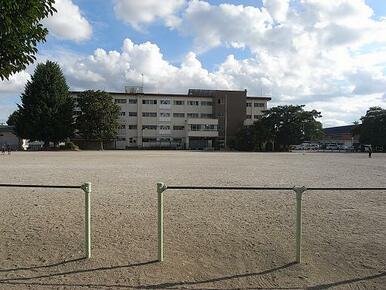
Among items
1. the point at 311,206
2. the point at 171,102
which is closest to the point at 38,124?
the point at 171,102

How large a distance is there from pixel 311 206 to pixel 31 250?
7283 millimetres

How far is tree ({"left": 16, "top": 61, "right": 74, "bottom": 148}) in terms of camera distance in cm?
7925

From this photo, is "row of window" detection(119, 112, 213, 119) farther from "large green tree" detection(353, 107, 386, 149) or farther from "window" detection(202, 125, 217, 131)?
"large green tree" detection(353, 107, 386, 149)

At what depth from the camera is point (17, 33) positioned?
214 inches

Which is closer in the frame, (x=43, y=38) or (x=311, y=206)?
(x=43, y=38)

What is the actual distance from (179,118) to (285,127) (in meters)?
32.0

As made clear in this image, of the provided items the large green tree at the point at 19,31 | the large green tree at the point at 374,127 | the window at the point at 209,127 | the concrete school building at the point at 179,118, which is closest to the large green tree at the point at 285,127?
the large green tree at the point at 374,127

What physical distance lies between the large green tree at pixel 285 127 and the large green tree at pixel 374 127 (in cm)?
1007

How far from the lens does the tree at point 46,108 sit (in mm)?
79250

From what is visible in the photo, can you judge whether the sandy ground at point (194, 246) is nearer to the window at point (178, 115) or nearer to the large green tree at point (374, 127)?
the large green tree at point (374, 127)

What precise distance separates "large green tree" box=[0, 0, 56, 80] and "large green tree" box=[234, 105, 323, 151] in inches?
3432

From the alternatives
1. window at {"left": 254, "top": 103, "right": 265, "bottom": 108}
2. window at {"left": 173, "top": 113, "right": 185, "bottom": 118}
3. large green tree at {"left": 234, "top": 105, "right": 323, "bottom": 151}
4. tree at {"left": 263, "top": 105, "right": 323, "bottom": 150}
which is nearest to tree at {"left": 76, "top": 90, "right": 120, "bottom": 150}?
window at {"left": 173, "top": 113, "right": 185, "bottom": 118}

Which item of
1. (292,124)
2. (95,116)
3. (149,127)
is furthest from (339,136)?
(95,116)

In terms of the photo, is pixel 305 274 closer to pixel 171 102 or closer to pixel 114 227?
pixel 114 227
